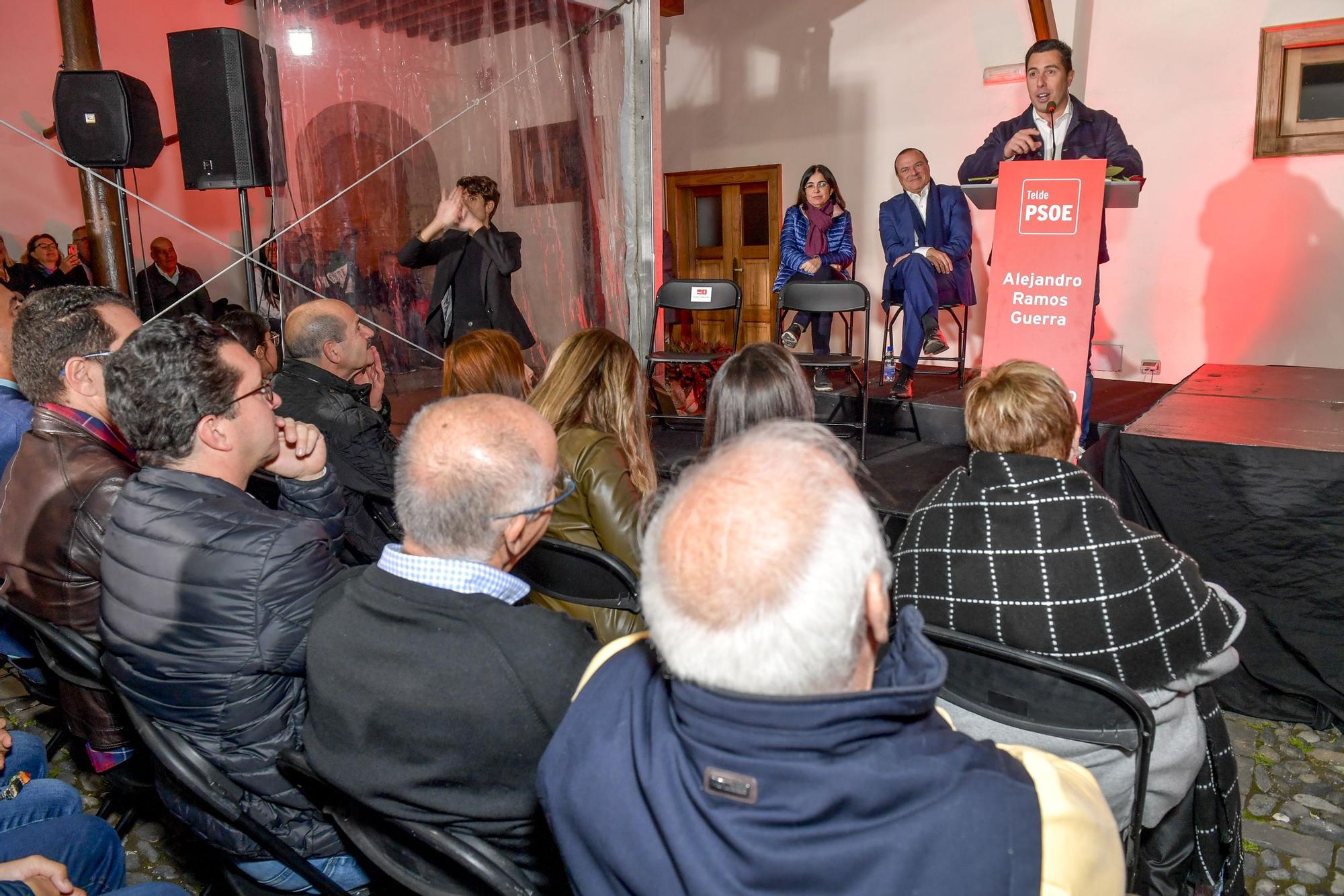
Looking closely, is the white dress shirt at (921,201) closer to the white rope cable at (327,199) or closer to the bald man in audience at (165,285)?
the white rope cable at (327,199)

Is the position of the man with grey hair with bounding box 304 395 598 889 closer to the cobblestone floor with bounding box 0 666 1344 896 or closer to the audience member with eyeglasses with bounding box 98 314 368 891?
the audience member with eyeglasses with bounding box 98 314 368 891

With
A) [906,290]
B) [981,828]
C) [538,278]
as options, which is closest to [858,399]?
[906,290]

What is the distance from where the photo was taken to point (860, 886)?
712mm

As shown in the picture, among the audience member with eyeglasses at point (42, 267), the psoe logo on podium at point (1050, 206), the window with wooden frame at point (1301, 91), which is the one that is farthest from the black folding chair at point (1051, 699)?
the audience member with eyeglasses at point (42, 267)

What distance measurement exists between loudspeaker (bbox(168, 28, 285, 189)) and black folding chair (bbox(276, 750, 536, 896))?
347 cm

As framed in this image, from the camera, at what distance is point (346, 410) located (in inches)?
109

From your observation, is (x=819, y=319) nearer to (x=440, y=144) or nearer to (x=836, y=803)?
(x=440, y=144)

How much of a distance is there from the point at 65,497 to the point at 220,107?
2.77 meters

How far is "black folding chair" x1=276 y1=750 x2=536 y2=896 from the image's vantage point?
1.05m

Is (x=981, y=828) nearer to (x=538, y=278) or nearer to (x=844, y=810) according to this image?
(x=844, y=810)

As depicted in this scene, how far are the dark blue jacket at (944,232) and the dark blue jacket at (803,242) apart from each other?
318 millimetres

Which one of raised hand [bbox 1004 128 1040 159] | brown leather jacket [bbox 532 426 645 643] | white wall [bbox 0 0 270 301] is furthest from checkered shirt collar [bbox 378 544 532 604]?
white wall [bbox 0 0 270 301]

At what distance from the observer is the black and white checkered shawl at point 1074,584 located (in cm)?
147

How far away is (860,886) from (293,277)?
435cm
